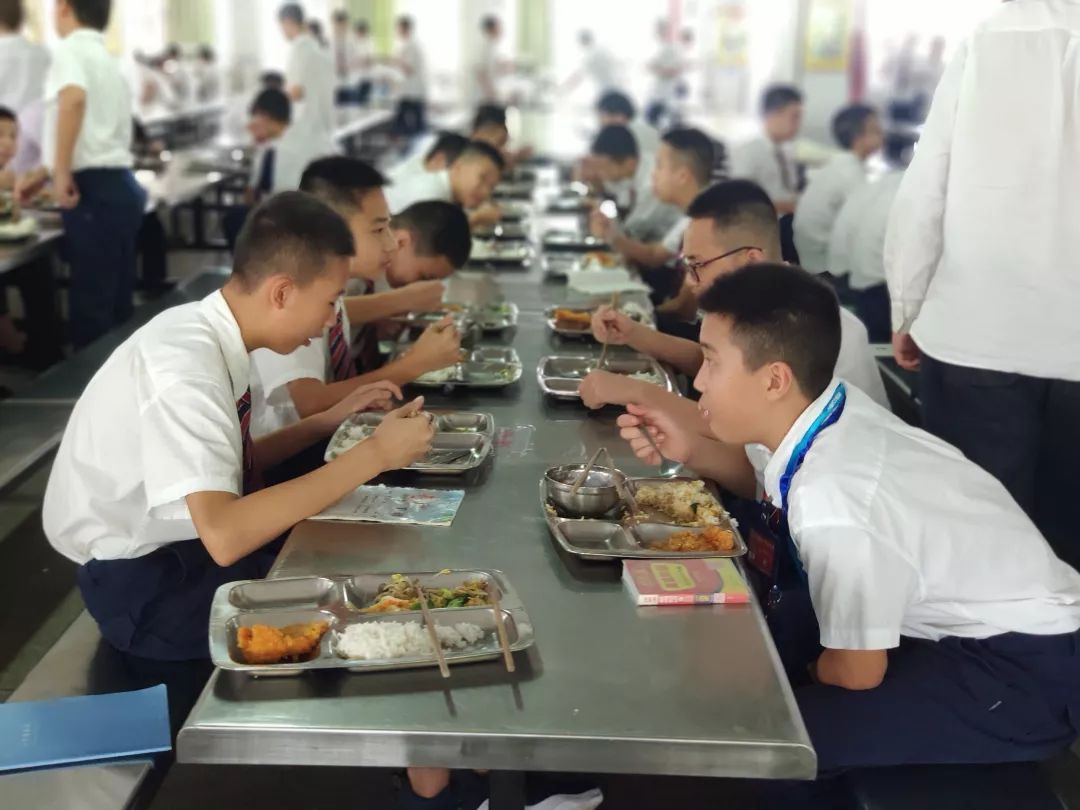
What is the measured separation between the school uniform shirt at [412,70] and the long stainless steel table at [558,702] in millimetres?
13300

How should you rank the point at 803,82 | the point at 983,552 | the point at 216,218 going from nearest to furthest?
the point at 983,552, the point at 216,218, the point at 803,82

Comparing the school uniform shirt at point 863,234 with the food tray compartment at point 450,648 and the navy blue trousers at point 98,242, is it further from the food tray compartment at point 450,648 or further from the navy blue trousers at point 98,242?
the food tray compartment at point 450,648

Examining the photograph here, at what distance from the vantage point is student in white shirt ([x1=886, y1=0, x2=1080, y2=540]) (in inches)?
96.3

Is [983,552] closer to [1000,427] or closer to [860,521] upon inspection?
[860,521]

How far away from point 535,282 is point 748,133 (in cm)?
785

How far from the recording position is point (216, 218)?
9172 millimetres

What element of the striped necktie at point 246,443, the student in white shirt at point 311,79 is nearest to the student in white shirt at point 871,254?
the striped necktie at point 246,443

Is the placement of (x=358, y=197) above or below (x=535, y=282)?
above

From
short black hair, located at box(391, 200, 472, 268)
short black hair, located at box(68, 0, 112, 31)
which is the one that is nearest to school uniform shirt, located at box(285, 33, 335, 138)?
short black hair, located at box(68, 0, 112, 31)

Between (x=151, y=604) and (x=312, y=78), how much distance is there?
260 inches

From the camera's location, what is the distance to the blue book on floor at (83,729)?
5.11 ft

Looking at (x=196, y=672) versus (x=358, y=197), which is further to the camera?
(x=358, y=197)

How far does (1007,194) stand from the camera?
250 centimetres

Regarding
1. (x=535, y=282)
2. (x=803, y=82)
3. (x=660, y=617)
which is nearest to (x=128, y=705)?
(x=660, y=617)
